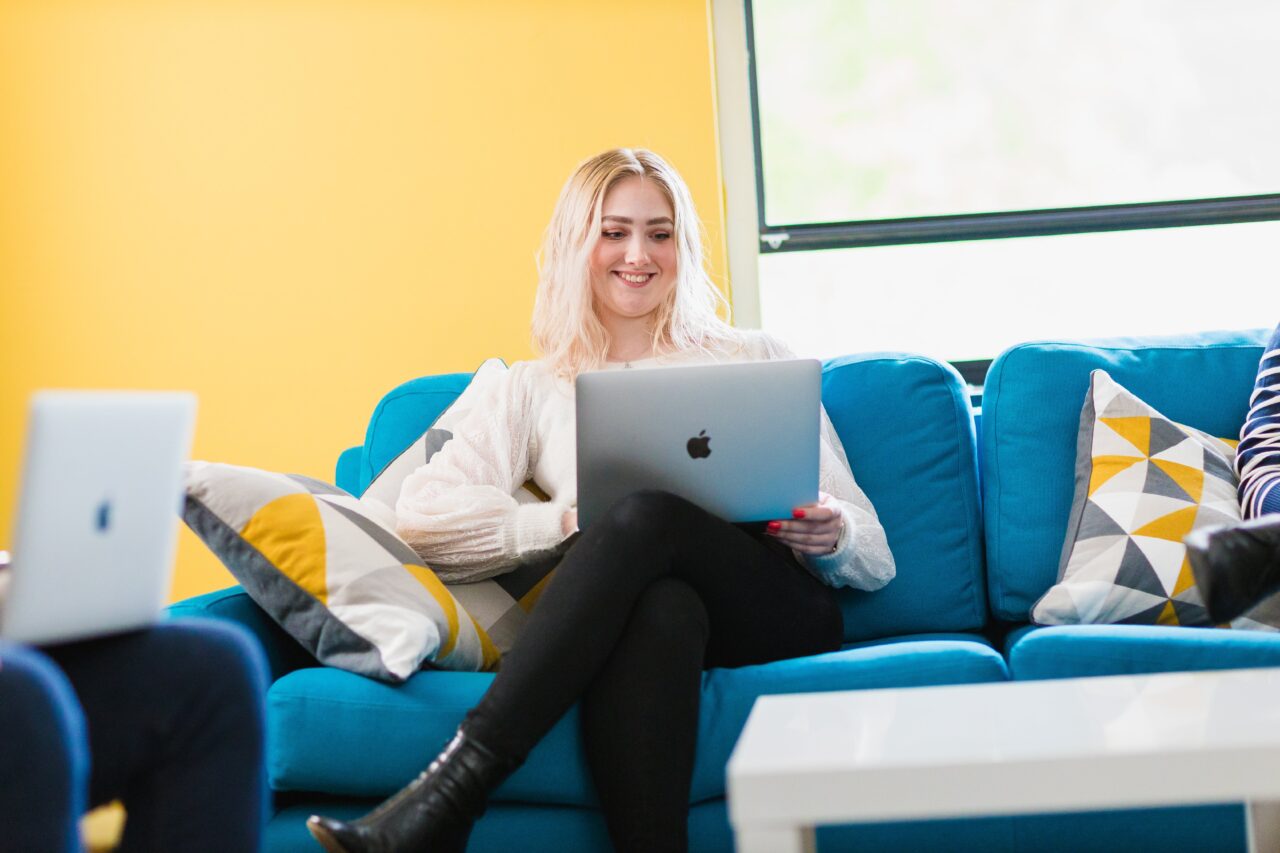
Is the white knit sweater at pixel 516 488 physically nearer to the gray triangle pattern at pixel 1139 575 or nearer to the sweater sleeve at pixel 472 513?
the sweater sleeve at pixel 472 513

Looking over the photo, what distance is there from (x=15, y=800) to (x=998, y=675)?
45.7 inches

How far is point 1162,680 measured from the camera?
3.99ft

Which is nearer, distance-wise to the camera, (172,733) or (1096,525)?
(172,733)

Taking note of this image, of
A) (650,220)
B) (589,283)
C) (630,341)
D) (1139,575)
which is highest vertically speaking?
(650,220)

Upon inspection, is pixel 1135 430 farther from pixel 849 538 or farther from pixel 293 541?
pixel 293 541

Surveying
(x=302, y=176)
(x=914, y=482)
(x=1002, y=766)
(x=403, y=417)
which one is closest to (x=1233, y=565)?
(x=1002, y=766)

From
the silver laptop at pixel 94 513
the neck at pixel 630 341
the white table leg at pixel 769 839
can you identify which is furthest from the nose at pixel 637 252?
the white table leg at pixel 769 839

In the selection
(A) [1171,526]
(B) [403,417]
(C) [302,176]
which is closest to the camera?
(A) [1171,526]

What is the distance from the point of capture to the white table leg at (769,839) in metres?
0.97

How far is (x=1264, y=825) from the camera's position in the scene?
4.07ft

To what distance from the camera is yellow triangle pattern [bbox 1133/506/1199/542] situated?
188 centimetres

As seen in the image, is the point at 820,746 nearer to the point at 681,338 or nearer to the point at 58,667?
the point at 58,667

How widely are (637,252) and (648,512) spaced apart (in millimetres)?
694

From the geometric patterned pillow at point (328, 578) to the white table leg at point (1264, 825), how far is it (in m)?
0.97
